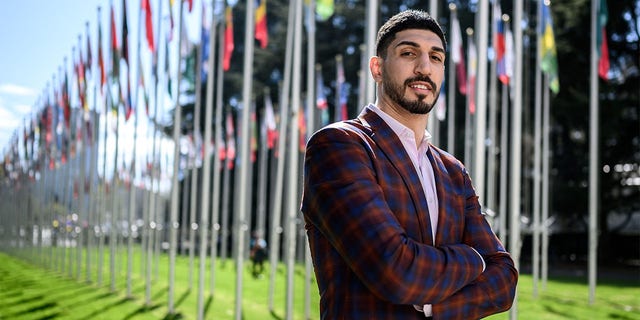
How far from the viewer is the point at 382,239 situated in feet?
6.16

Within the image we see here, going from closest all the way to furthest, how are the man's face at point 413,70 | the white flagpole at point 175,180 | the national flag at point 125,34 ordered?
the man's face at point 413,70 < the white flagpole at point 175,180 < the national flag at point 125,34

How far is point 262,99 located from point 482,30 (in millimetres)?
34036

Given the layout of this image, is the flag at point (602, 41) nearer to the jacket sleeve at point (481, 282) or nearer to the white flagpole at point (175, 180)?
the white flagpole at point (175, 180)

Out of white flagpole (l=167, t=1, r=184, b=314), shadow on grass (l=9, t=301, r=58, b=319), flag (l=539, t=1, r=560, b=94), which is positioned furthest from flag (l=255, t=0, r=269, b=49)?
shadow on grass (l=9, t=301, r=58, b=319)

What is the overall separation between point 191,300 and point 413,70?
56.7ft

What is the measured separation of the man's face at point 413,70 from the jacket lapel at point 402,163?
88 millimetres

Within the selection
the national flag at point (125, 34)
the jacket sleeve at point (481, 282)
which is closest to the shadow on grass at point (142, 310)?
the national flag at point (125, 34)

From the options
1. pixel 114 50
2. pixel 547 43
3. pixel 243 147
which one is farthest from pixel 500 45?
pixel 114 50

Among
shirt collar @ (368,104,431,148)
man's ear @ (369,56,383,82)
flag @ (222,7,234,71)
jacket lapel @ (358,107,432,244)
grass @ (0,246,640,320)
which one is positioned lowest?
grass @ (0,246,640,320)

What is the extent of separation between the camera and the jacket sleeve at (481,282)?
199cm

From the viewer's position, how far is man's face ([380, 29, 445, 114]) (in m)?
2.13

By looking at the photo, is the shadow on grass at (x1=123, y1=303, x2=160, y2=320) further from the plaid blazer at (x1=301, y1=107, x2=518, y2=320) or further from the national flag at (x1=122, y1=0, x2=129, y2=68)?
the plaid blazer at (x1=301, y1=107, x2=518, y2=320)

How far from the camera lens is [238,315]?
12156 mm

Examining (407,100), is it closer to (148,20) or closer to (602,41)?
(148,20)
